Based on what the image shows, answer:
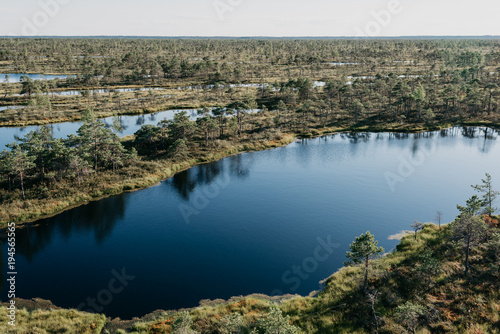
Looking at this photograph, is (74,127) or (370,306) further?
(74,127)

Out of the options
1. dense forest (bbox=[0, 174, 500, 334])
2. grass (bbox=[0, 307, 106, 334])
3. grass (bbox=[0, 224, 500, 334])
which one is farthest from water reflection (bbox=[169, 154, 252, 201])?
dense forest (bbox=[0, 174, 500, 334])

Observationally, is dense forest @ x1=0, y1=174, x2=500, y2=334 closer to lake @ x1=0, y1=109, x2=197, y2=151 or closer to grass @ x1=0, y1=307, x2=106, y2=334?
grass @ x1=0, y1=307, x2=106, y2=334

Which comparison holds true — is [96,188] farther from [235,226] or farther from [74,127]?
[74,127]

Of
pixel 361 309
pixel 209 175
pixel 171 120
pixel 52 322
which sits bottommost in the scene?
pixel 52 322

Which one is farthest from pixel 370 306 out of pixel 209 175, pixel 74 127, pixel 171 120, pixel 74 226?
pixel 74 127

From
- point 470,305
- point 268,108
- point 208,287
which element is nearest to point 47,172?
point 208,287

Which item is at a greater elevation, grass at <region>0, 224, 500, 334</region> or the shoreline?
the shoreline

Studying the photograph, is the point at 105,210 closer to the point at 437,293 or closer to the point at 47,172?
the point at 47,172
